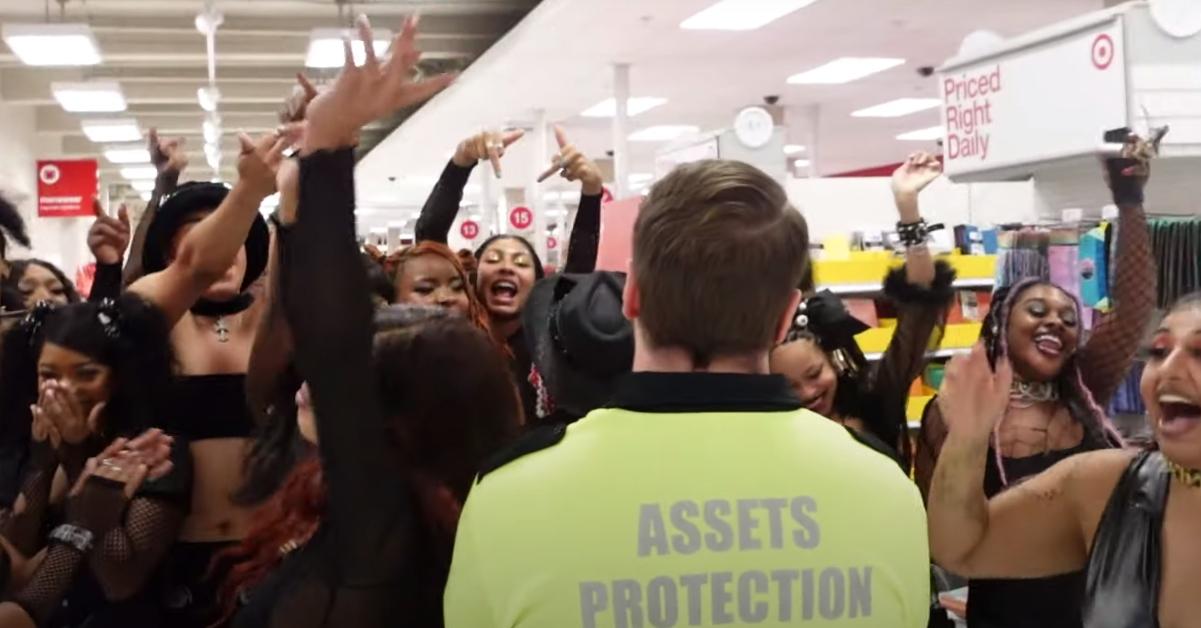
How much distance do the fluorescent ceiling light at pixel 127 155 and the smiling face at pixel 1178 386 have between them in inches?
664

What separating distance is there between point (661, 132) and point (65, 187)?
7924 mm

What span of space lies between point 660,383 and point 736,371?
8 centimetres

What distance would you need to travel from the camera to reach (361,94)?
139 cm

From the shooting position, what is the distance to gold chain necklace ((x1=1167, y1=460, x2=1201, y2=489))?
5.87 ft

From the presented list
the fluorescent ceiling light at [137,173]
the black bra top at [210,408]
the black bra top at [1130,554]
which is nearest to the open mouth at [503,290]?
the black bra top at [210,408]

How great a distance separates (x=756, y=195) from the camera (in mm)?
1261

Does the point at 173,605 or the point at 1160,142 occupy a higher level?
the point at 1160,142

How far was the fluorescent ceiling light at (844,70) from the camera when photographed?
11.3 meters

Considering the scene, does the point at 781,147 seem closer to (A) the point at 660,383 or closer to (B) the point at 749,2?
(B) the point at 749,2

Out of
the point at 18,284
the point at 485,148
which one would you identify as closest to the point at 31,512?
the point at 485,148

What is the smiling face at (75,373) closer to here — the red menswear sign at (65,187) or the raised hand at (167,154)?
the raised hand at (167,154)

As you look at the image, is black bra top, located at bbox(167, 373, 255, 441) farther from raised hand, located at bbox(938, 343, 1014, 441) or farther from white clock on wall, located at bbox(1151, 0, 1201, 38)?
white clock on wall, located at bbox(1151, 0, 1201, 38)

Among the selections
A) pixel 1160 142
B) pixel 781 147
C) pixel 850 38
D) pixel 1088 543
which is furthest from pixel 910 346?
pixel 850 38

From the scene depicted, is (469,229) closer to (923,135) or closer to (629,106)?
(629,106)
